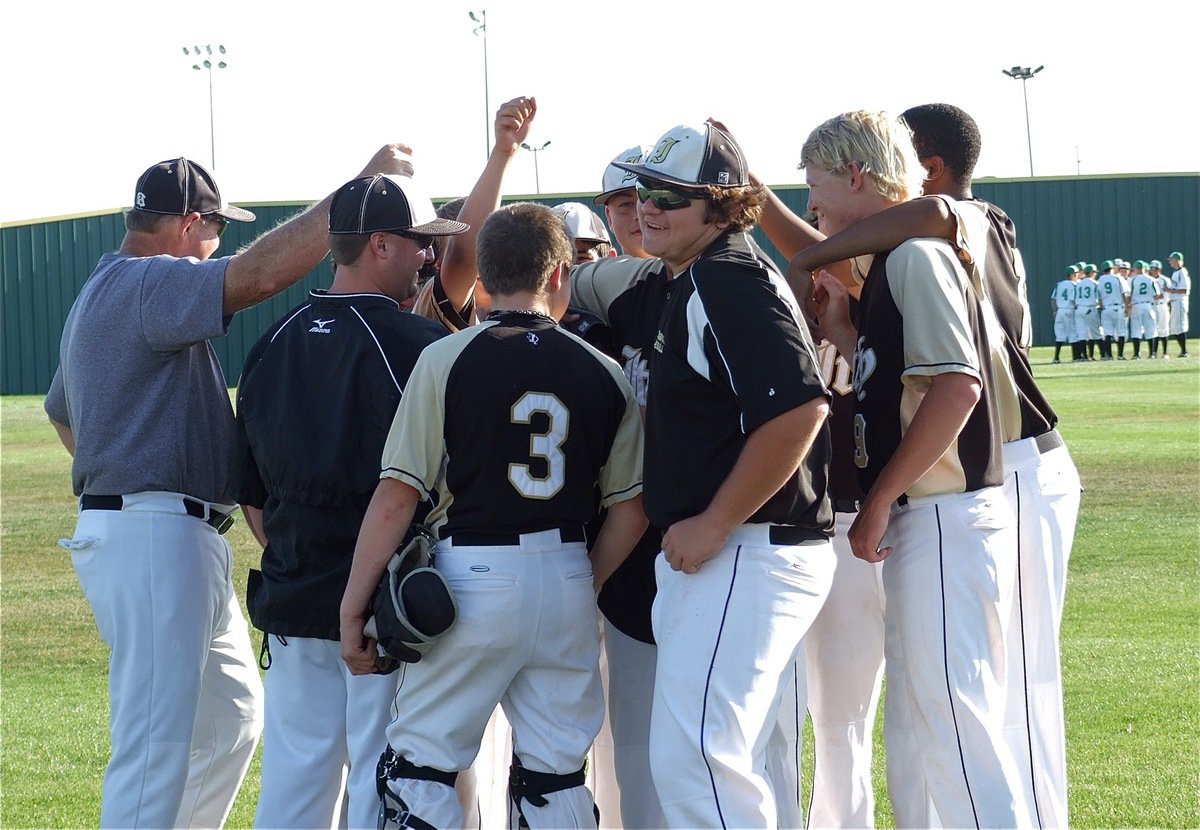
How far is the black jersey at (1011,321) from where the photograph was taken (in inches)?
159

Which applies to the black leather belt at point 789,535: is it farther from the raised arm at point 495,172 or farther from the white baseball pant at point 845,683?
the raised arm at point 495,172

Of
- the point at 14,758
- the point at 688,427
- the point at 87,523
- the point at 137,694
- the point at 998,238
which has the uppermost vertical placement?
the point at 998,238

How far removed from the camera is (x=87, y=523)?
430 centimetres

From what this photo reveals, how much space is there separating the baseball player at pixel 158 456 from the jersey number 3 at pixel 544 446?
93cm

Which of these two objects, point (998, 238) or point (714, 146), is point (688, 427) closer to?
point (714, 146)

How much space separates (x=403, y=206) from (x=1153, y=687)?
4688mm

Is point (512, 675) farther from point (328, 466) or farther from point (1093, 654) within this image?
point (1093, 654)

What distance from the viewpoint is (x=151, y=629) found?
4.17 meters

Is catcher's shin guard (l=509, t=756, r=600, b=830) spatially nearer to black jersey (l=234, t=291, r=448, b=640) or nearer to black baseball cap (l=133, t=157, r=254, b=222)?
black jersey (l=234, t=291, r=448, b=640)

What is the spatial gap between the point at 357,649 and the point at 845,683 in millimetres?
1670

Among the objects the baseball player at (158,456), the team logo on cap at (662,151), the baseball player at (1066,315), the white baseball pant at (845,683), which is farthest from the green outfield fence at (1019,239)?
the team logo on cap at (662,151)

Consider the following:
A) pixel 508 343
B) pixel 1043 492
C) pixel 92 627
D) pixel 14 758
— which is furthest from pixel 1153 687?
pixel 92 627

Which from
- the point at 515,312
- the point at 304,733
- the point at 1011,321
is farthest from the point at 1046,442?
the point at 304,733

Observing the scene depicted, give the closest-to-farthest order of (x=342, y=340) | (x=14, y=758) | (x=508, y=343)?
(x=508, y=343) → (x=342, y=340) → (x=14, y=758)
